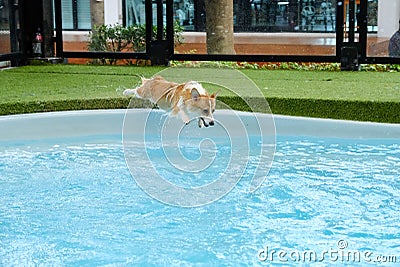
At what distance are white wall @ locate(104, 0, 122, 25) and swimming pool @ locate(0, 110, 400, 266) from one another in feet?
13.1

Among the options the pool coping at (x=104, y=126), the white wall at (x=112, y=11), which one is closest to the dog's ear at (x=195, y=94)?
the pool coping at (x=104, y=126)

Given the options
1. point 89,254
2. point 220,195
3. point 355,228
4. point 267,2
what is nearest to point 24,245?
point 89,254

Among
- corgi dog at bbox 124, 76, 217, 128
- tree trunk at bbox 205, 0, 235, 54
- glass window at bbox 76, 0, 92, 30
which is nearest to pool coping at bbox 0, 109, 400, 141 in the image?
corgi dog at bbox 124, 76, 217, 128

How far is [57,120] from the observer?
577cm

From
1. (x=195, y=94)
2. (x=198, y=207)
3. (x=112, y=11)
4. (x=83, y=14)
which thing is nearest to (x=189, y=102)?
(x=195, y=94)

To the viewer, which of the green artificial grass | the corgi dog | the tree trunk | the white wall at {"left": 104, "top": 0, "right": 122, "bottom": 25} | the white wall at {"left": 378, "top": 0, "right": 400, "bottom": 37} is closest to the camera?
the corgi dog

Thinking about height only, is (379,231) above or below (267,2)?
below

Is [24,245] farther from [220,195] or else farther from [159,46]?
[159,46]

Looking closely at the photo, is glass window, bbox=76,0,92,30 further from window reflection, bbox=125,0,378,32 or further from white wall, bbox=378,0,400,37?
white wall, bbox=378,0,400,37

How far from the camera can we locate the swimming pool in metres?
3.33

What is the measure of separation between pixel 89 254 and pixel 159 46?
646cm

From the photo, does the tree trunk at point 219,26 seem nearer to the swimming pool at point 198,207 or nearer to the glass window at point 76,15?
the glass window at point 76,15

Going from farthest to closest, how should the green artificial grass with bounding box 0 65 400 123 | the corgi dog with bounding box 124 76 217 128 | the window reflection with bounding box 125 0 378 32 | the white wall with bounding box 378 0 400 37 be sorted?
the window reflection with bounding box 125 0 378 32 → the white wall with bounding box 378 0 400 37 → the green artificial grass with bounding box 0 65 400 123 → the corgi dog with bounding box 124 76 217 128

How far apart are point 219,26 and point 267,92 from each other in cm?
282
